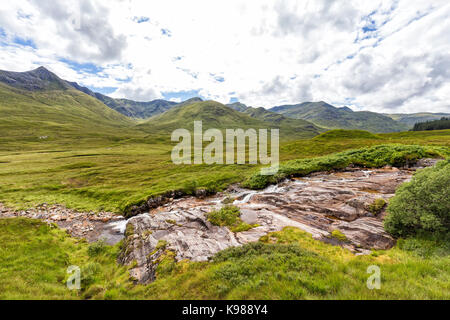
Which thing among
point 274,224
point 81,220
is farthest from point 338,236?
point 81,220

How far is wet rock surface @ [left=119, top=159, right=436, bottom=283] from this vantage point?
43.5 ft

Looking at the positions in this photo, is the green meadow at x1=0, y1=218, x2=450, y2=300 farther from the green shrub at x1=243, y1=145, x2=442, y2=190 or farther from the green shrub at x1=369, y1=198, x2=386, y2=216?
the green shrub at x1=243, y1=145, x2=442, y2=190

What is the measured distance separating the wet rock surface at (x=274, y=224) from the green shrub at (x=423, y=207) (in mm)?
1447

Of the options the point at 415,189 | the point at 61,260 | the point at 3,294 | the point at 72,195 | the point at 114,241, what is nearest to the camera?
the point at 3,294

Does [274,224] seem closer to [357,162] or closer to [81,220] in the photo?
[81,220]

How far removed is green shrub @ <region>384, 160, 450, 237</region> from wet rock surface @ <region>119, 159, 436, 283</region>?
1.45m

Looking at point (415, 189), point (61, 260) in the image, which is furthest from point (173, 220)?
point (415, 189)

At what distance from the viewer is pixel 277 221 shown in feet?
58.4

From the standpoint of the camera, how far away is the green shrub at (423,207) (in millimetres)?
11383

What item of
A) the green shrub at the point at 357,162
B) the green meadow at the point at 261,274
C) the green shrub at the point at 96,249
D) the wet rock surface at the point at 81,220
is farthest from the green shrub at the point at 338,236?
the wet rock surface at the point at 81,220

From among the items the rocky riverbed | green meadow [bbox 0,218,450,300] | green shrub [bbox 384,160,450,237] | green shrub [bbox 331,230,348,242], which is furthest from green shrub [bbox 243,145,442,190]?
green shrub [bbox 384,160,450,237]
